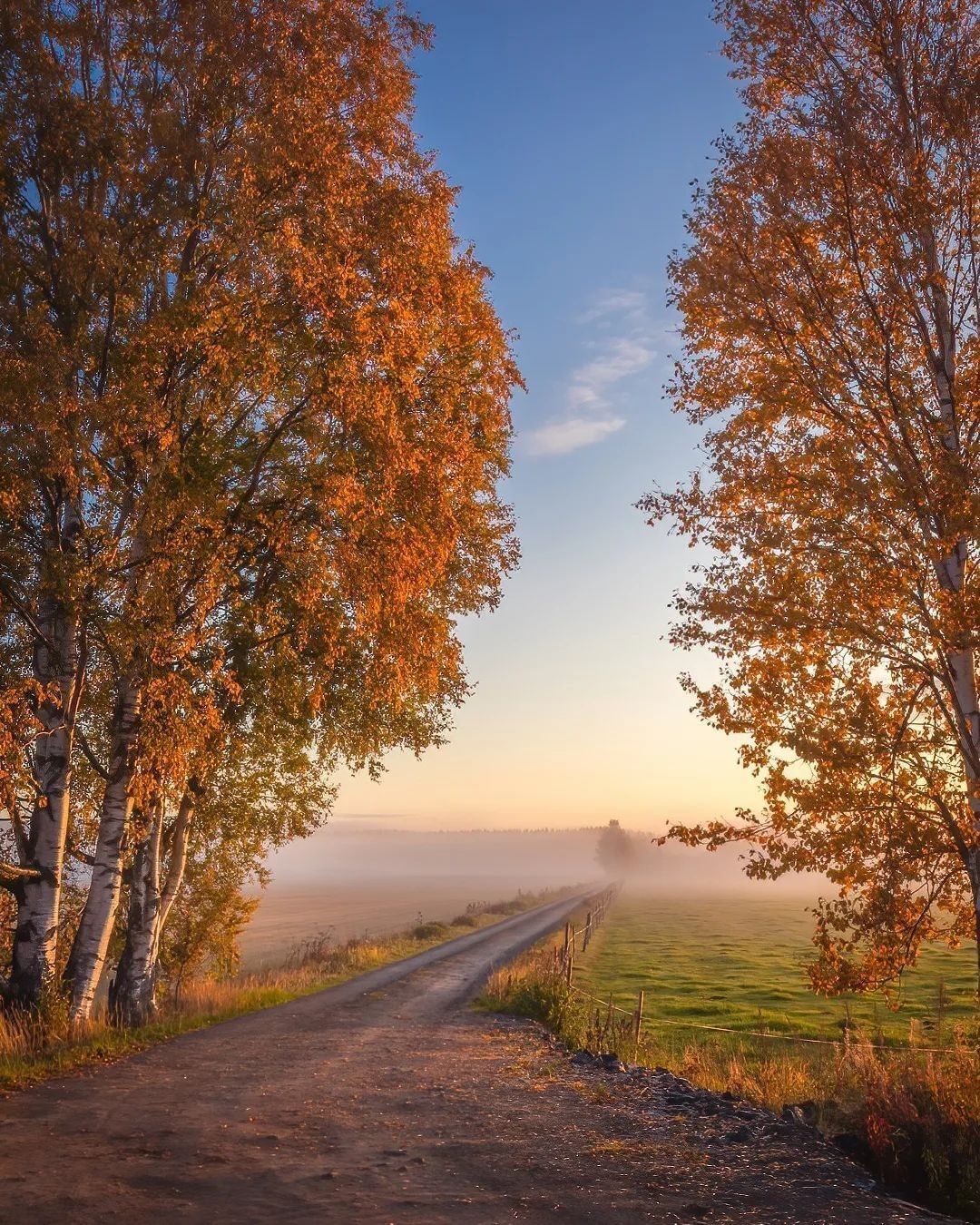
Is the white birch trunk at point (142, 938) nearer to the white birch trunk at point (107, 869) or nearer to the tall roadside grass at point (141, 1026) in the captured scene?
the tall roadside grass at point (141, 1026)

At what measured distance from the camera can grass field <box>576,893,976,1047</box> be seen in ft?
92.8

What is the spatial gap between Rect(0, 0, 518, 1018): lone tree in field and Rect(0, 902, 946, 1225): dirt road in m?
4.64

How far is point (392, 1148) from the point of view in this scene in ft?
27.9

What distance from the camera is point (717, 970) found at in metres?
45.2

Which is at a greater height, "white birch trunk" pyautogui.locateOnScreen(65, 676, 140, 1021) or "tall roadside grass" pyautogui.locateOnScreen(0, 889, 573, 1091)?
"white birch trunk" pyautogui.locateOnScreen(65, 676, 140, 1021)

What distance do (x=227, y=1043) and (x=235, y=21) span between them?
1781 centimetres

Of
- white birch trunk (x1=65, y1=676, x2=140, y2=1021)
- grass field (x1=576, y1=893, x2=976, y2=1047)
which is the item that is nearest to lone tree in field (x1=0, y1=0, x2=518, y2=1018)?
white birch trunk (x1=65, y1=676, x2=140, y2=1021)

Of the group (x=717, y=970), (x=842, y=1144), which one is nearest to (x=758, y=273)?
(x=842, y=1144)

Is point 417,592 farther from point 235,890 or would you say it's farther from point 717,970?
point 717,970

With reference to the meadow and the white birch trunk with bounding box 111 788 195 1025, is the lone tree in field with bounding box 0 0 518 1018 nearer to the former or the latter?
the white birch trunk with bounding box 111 788 195 1025

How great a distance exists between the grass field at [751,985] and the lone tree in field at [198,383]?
36.3 ft

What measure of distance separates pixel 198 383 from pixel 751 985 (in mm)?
37343

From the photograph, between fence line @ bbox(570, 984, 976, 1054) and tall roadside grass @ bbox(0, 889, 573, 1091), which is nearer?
fence line @ bbox(570, 984, 976, 1054)

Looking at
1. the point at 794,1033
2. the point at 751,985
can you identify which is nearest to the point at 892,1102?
the point at 794,1033
